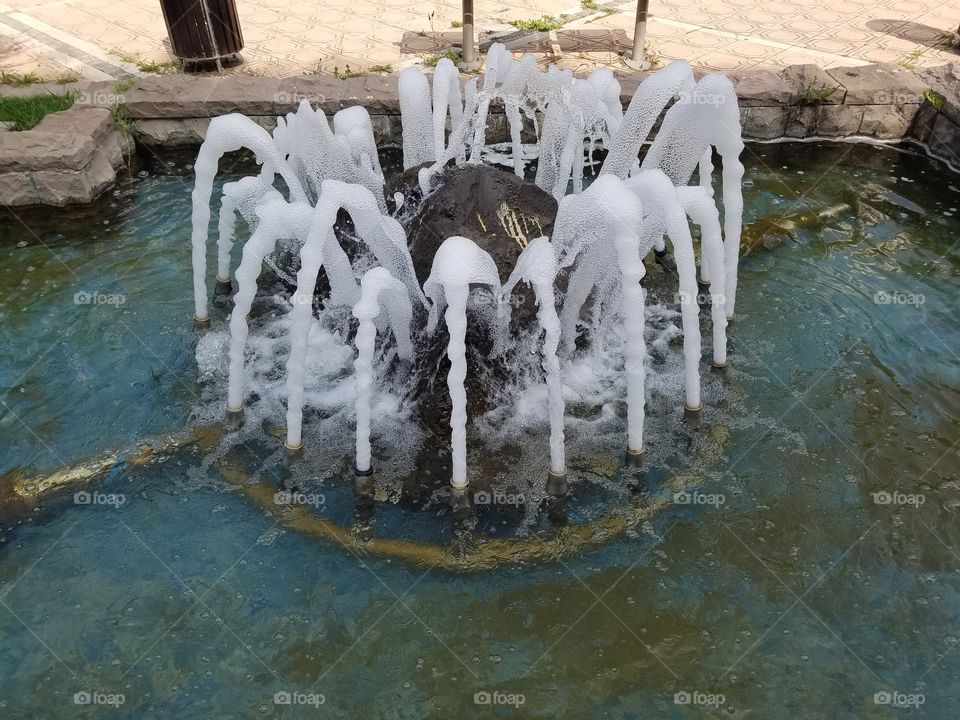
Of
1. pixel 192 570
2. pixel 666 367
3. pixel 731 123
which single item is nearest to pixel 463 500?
pixel 192 570

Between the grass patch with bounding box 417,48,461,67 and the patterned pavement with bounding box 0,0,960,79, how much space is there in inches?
3.9

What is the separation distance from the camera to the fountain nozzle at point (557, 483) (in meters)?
4.41

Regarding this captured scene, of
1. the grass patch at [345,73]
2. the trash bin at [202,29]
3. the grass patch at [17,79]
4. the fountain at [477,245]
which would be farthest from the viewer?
the trash bin at [202,29]

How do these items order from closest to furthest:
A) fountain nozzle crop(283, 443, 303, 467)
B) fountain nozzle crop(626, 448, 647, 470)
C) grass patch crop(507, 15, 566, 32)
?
fountain nozzle crop(626, 448, 647, 470)
fountain nozzle crop(283, 443, 303, 467)
grass patch crop(507, 15, 566, 32)

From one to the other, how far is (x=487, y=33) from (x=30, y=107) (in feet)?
18.0

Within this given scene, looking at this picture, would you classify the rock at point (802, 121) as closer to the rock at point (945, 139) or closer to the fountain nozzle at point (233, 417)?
the rock at point (945, 139)

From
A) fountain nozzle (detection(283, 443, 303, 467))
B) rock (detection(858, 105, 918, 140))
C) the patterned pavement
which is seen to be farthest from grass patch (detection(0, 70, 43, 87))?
rock (detection(858, 105, 918, 140))

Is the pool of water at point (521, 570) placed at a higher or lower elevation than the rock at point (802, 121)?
lower

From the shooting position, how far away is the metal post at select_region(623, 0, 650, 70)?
31.0ft

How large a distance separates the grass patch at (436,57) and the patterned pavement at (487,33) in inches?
3.9

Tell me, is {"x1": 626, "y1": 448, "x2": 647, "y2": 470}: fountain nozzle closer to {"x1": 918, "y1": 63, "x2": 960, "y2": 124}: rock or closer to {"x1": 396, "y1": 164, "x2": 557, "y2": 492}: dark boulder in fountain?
{"x1": 396, "y1": 164, "x2": 557, "y2": 492}: dark boulder in fountain

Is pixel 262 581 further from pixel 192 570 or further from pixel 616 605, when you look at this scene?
pixel 616 605

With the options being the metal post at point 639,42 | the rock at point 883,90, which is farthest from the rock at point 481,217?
the metal post at point 639,42

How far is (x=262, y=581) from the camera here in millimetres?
4094
